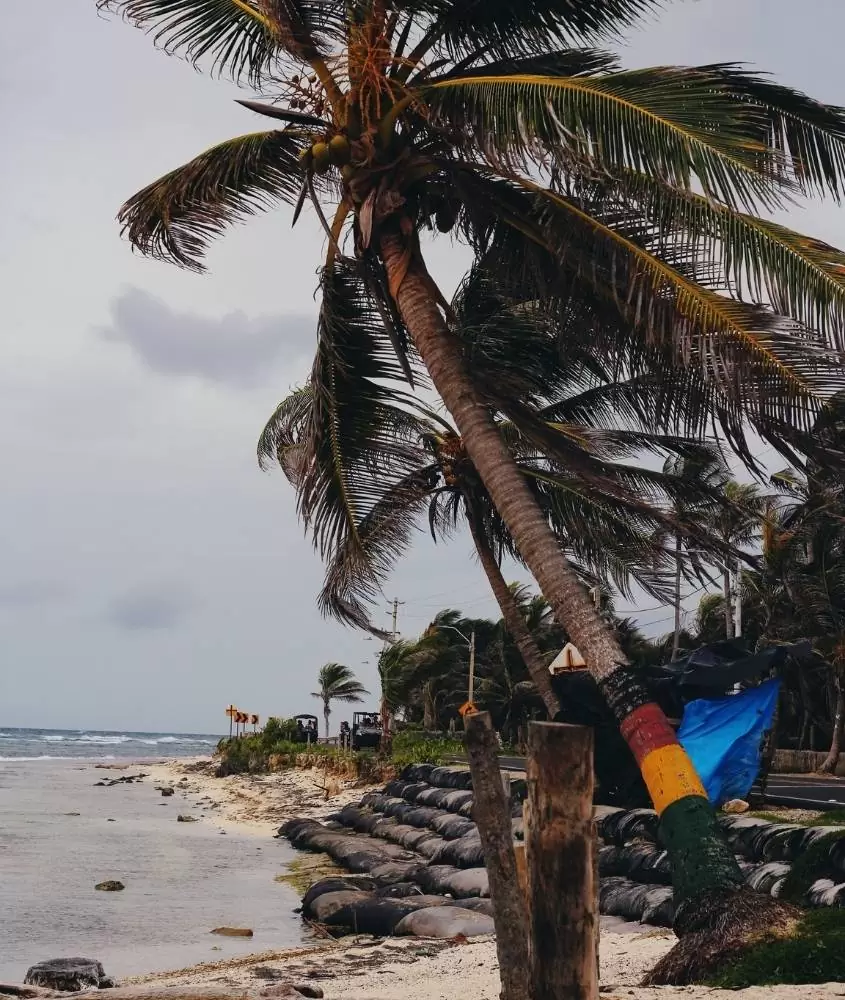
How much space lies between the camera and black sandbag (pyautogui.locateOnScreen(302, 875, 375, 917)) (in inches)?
544

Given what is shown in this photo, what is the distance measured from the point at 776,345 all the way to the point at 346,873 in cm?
1358

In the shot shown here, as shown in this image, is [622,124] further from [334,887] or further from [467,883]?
[334,887]

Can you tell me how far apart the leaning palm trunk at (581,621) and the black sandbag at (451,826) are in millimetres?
10638

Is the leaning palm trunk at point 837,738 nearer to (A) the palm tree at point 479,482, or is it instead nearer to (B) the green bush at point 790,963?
(A) the palm tree at point 479,482

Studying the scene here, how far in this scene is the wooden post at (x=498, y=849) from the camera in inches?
201

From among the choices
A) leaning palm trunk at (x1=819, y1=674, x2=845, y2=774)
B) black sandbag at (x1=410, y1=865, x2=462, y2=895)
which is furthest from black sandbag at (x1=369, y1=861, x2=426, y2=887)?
leaning palm trunk at (x1=819, y1=674, x2=845, y2=774)

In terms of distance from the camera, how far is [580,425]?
13.7m

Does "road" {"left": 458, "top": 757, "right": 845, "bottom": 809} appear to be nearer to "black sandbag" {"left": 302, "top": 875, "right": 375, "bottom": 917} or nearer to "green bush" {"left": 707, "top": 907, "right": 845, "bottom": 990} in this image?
"black sandbag" {"left": 302, "top": 875, "right": 375, "bottom": 917}

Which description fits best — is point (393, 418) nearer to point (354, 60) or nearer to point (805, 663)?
point (354, 60)

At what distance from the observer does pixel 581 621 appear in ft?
25.1

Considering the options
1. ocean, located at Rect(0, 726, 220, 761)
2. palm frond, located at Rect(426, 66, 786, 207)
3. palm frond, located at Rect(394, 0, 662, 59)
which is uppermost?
palm frond, located at Rect(394, 0, 662, 59)

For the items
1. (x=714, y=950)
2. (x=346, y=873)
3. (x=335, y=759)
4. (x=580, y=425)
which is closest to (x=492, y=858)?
(x=714, y=950)

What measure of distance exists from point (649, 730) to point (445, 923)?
16.9ft

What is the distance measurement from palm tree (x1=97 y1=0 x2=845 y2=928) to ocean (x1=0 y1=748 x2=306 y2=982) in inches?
254
